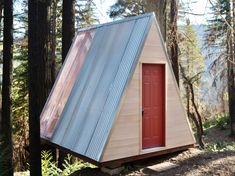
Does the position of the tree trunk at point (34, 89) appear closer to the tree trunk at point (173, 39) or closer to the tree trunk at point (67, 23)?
the tree trunk at point (67, 23)

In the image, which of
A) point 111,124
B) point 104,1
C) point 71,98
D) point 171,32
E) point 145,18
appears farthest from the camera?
point 171,32

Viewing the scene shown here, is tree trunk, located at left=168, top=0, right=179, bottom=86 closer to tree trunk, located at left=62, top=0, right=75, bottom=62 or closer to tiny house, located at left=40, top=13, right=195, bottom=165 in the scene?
tree trunk, located at left=62, top=0, right=75, bottom=62

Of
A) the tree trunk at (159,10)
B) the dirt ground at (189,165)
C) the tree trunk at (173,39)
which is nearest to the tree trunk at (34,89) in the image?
the dirt ground at (189,165)

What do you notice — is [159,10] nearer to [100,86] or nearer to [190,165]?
[100,86]

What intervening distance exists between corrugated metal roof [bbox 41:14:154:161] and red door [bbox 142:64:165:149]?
589mm

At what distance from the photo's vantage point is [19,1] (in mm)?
11406

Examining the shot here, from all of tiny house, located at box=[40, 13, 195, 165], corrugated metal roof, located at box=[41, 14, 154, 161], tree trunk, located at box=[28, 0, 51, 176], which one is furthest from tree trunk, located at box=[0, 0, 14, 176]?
tree trunk, located at box=[28, 0, 51, 176]

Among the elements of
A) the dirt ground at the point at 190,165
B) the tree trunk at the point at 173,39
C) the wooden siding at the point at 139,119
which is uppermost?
the tree trunk at the point at 173,39

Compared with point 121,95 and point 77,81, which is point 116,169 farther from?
point 77,81

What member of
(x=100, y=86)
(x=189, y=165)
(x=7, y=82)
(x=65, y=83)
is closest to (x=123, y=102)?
(x=100, y=86)

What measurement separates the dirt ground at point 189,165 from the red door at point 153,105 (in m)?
0.44

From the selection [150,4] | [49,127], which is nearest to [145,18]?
[150,4]

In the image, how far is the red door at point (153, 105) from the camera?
6652mm

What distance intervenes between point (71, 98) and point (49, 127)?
1.09m
